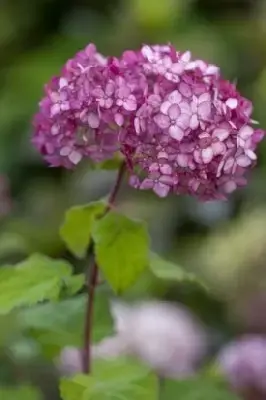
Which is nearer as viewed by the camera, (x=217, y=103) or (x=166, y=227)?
(x=217, y=103)

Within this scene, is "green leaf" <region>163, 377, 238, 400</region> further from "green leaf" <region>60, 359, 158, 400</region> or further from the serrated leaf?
the serrated leaf

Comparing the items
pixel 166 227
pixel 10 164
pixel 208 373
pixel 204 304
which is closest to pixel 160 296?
pixel 204 304

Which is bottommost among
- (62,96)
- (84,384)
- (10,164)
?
(10,164)

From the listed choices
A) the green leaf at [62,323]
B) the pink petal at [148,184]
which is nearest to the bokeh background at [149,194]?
the green leaf at [62,323]

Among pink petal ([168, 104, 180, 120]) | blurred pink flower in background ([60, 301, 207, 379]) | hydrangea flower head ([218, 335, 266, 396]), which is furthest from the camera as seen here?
blurred pink flower in background ([60, 301, 207, 379])

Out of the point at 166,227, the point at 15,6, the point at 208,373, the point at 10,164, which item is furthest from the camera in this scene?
the point at 15,6

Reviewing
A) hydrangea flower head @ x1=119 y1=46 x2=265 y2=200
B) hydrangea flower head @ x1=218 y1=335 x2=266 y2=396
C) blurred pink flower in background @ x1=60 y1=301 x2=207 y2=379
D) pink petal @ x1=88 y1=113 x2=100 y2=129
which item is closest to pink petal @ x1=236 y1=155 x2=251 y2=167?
hydrangea flower head @ x1=119 y1=46 x2=265 y2=200

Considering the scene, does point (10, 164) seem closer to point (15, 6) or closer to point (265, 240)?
point (15, 6)

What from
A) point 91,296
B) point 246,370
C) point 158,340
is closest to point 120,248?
point 91,296
